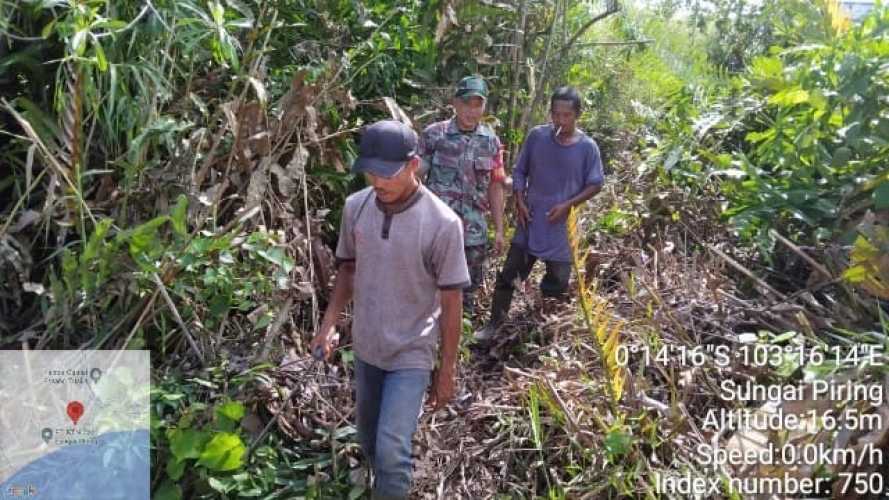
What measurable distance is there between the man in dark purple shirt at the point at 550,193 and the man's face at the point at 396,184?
1581mm

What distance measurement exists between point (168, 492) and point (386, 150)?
1.43 m

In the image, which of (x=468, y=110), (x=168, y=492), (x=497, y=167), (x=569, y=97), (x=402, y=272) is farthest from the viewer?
(x=497, y=167)

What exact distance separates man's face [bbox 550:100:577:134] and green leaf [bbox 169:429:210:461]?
2.23 meters

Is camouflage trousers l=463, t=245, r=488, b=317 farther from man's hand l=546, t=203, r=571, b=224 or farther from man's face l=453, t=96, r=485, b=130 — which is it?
man's face l=453, t=96, r=485, b=130

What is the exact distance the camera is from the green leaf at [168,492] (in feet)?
8.10

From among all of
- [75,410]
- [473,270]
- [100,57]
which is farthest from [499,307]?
[100,57]

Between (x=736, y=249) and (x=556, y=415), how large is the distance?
1811mm

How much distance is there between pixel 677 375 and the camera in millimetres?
2945

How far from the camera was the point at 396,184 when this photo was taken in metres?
2.18

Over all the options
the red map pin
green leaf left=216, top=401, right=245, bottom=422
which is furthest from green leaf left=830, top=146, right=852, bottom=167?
the red map pin

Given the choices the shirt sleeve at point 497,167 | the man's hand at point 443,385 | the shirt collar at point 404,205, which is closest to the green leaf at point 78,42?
the shirt collar at point 404,205

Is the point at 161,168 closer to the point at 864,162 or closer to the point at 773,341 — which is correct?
the point at 773,341

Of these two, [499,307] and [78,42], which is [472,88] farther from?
[78,42]

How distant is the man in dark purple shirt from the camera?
366 cm
